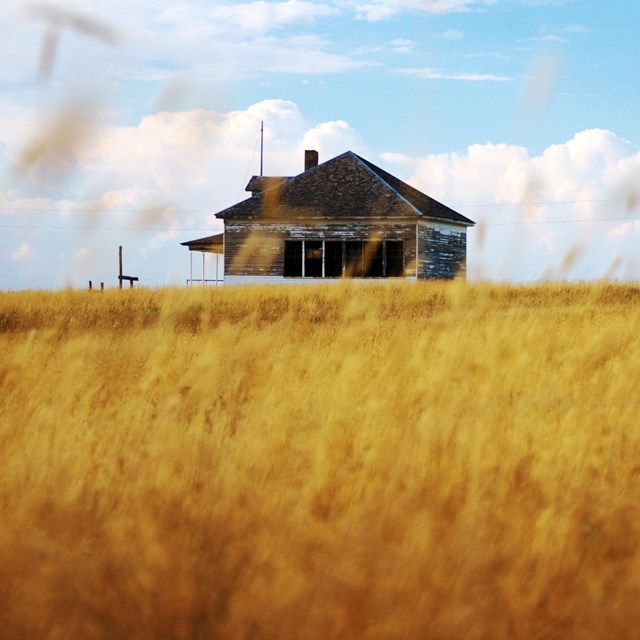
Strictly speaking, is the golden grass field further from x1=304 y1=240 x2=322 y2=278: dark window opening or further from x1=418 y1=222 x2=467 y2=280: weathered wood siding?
x1=304 y1=240 x2=322 y2=278: dark window opening

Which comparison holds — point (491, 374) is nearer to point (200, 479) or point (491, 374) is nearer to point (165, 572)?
point (200, 479)

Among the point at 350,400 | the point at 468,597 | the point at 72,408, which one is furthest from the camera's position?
the point at 72,408

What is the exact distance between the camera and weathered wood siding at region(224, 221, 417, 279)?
94.3ft

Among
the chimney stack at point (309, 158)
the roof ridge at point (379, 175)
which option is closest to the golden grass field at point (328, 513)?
the roof ridge at point (379, 175)

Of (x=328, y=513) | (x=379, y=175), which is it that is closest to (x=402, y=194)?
(x=379, y=175)

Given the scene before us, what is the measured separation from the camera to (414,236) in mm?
28641

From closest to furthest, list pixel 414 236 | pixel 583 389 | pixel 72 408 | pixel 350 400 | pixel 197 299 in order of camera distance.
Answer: pixel 350 400 < pixel 72 408 < pixel 583 389 < pixel 197 299 < pixel 414 236

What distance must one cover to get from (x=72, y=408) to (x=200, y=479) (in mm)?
2215

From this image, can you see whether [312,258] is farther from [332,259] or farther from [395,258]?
[395,258]

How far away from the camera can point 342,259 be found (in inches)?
1150

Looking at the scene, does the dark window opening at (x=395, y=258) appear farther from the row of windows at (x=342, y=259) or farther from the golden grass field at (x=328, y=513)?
the golden grass field at (x=328, y=513)

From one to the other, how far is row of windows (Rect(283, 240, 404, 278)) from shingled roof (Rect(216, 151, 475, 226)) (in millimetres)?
1026

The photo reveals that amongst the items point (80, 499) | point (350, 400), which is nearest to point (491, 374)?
point (350, 400)

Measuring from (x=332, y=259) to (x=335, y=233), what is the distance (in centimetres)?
95
